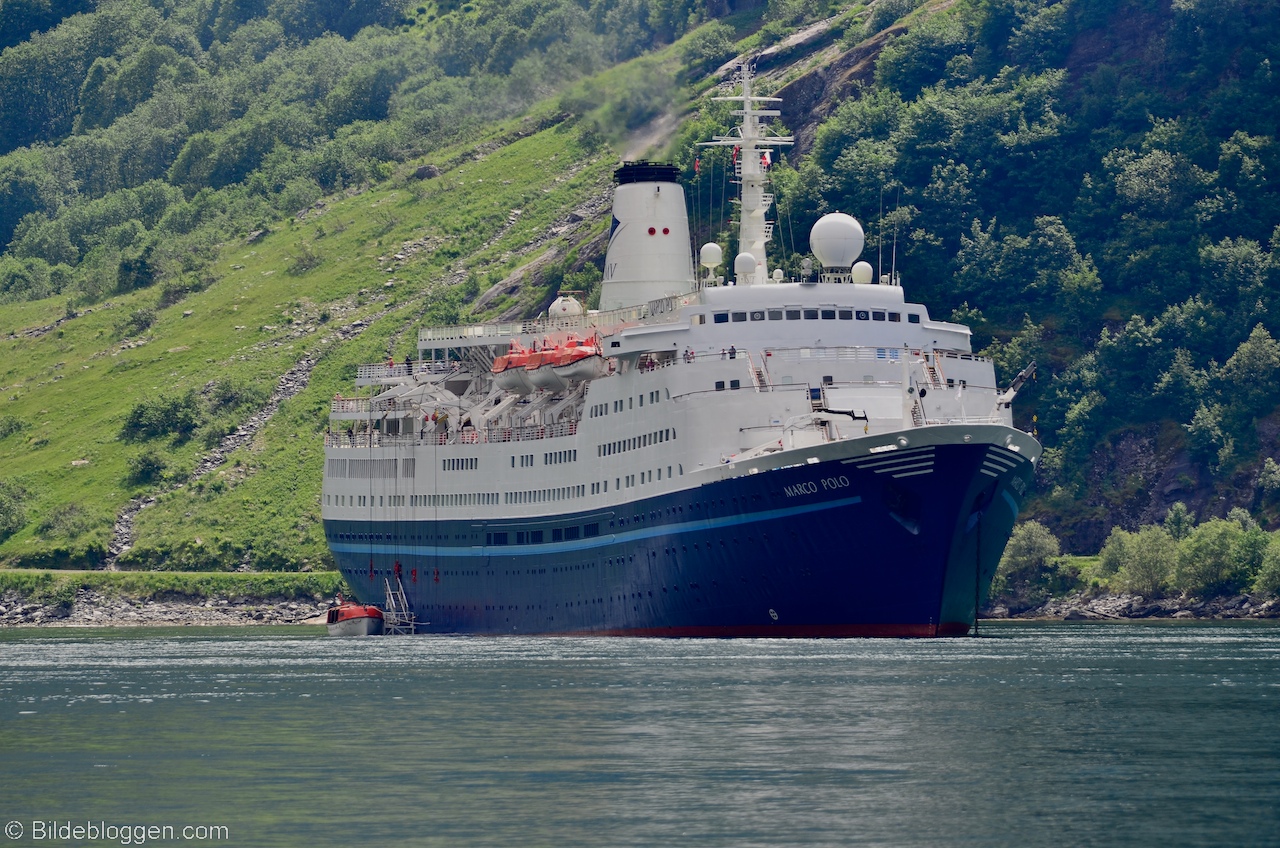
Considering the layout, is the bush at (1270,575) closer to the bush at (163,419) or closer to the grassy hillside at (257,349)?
the grassy hillside at (257,349)

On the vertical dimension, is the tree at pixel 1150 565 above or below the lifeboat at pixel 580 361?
below

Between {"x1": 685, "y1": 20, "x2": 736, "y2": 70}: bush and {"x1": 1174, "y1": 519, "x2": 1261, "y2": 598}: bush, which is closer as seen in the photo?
{"x1": 1174, "y1": 519, "x2": 1261, "y2": 598}: bush

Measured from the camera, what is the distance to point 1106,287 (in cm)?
13025

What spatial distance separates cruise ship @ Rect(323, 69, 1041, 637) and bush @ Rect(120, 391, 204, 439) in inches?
1820

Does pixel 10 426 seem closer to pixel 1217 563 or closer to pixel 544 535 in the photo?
pixel 544 535

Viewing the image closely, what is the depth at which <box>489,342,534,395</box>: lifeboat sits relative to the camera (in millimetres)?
93938

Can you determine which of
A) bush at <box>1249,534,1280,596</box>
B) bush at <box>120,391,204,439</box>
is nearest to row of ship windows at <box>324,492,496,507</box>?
bush at <box>1249,534,1280,596</box>

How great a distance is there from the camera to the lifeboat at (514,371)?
308 ft

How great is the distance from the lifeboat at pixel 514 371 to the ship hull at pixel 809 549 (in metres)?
8.96

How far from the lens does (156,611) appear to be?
408ft

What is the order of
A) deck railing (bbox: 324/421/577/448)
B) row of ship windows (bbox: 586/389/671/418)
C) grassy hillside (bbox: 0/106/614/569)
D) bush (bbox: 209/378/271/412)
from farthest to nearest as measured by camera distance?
1. bush (bbox: 209/378/271/412)
2. grassy hillside (bbox: 0/106/614/569)
3. deck railing (bbox: 324/421/577/448)
4. row of ship windows (bbox: 586/389/671/418)

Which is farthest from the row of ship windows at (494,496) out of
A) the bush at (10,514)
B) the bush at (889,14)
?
the bush at (889,14)

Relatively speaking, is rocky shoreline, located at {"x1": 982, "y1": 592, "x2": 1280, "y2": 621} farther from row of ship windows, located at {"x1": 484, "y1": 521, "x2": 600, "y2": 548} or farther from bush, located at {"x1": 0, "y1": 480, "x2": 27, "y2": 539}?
bush, located at {"x1": 0, "y1": 480, "x2": 27, "y2": 539}

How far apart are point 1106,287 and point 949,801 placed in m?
96.4
